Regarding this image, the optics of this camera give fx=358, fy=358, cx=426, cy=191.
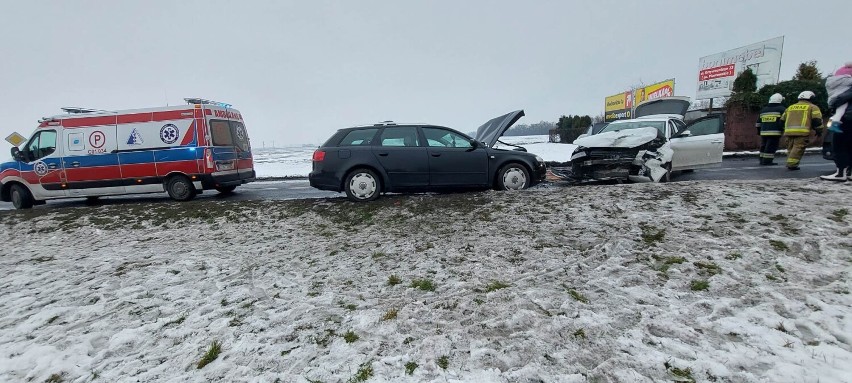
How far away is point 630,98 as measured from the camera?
99.9ft

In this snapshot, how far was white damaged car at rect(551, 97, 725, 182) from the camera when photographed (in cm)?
724

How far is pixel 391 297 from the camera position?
10.6 feet

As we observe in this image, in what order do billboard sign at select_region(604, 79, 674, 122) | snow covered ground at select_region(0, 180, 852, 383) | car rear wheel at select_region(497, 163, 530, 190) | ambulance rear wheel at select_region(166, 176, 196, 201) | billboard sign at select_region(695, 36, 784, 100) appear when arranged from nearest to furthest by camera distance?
1. snow covered ground at select_region(0, 180, 852, 383)
2. car rear wheel at select_region(497, 163, 530, 190)
3. ambulance rear wheel at select_region(166, 176, 196, 201)
4. billboard sign at select_region(695, 36, 784, 100)
5. billboard sign at select_region(604, 79, 674, 122)

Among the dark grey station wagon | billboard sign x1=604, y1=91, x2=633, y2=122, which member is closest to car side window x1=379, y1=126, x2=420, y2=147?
the dark grey station wagon

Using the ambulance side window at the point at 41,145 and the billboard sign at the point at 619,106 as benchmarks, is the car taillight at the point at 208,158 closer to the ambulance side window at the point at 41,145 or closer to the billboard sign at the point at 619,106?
the ambulance side window at the point at 41,145

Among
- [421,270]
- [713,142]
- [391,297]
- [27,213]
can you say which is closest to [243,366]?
[391,297]

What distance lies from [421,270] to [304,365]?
157 centimetres

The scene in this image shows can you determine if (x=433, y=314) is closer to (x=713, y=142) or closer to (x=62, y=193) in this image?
(x=713, y=142)

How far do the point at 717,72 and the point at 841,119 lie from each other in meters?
19.8

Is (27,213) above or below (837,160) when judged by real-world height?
below

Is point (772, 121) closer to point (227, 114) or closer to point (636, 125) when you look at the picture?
point (636, 125)

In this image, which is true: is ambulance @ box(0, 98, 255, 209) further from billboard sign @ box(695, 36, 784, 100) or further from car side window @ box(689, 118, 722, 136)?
billboard sign @ box(695, 36, 784, 100)

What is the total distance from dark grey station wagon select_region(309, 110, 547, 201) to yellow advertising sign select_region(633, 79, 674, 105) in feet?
82.5

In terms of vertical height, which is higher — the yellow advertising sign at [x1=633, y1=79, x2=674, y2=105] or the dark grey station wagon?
the yellow advertising sign at [x1=633, y1=79, x2=674, y2=105]
